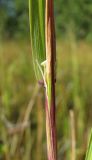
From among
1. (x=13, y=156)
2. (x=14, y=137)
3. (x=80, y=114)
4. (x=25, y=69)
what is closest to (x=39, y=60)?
(x=13, y=156)

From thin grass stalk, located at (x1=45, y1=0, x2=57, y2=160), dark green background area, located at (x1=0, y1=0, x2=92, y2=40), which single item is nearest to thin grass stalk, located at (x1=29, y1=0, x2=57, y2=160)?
thin grass stalk, located at (x1=45, y1=0, x2=57, y2=160)

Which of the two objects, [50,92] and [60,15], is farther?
[60,15]

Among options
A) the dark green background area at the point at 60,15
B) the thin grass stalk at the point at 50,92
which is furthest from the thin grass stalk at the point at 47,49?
the dark green background area at the point at 60,15

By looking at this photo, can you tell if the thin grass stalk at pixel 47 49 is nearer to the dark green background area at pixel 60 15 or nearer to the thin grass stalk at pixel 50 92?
the thin grass stalk at pixel 50 92

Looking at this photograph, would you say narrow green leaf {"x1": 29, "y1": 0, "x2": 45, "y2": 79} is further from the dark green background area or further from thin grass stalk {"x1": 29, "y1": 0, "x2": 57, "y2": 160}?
the dark green background area

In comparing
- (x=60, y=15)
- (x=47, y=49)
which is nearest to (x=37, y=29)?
(x=47, y=49)

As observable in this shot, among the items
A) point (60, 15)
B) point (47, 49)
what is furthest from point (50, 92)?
point (60, 15)

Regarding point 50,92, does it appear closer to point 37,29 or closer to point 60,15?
point 37,29

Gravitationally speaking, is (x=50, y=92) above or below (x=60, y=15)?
above
